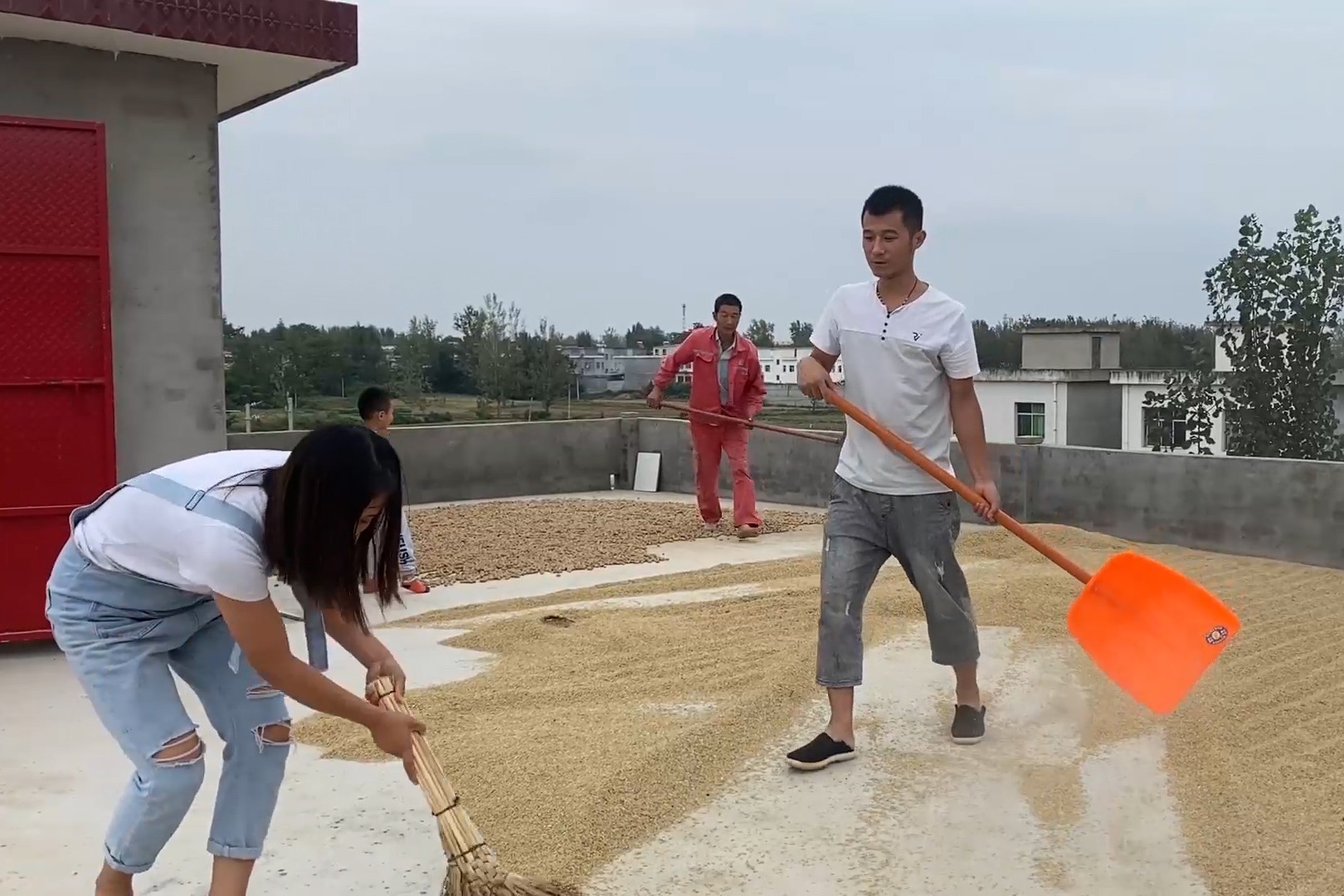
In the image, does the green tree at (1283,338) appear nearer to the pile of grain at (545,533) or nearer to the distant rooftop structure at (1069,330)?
the pile of grain at (545,533)

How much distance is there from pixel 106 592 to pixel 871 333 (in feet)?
7.34

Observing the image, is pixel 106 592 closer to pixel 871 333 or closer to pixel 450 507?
pixel 871 333

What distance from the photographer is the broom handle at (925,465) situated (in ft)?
11.7

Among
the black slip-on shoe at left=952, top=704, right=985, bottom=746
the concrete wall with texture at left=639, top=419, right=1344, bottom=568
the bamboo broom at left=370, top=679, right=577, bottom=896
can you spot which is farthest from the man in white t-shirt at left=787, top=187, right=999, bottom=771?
the concrete wall with texture at left=639, top=419, right=1344, bottom=568

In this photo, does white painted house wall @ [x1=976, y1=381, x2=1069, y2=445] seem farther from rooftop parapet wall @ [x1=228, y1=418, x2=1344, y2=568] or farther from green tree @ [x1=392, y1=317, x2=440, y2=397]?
rooftop parapet wall @ [x1=228, y1=418, x2=1344, y2=568]

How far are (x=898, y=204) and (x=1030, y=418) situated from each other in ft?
80.8

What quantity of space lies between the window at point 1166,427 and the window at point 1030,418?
51.9 ft

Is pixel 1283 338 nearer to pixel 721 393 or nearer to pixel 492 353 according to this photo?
pixel 721 393

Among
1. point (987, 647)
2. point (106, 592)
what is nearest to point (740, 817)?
point (106, 592)

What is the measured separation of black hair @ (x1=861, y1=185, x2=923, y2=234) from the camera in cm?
360

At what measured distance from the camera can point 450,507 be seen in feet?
34.1

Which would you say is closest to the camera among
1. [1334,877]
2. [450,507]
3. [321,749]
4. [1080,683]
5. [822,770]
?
[1334,877]

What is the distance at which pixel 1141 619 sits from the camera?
3676 mm

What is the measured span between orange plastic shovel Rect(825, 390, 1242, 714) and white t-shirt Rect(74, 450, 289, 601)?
193cm
